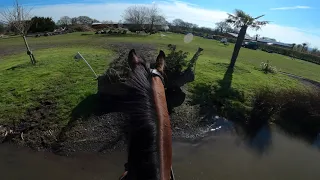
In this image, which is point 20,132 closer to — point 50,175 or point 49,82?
point 50,175

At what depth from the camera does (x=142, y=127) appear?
1256 millimetres

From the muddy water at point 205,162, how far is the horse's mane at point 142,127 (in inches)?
174

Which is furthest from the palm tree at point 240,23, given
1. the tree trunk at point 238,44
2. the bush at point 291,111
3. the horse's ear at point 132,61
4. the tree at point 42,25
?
the tree at point 42,25

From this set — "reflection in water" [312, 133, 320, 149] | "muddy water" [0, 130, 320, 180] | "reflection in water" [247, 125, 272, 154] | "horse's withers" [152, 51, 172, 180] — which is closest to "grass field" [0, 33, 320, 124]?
"muddy water" [0, 130, 320, 180]

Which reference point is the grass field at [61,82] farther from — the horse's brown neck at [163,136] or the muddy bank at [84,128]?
the horse's brown neck at [163,136]

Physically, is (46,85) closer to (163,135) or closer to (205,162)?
(205,162)

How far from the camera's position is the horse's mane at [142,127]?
1.15m

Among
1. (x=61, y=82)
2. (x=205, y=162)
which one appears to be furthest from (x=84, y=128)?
(x=61, y=82)

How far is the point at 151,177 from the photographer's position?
3.63 ft

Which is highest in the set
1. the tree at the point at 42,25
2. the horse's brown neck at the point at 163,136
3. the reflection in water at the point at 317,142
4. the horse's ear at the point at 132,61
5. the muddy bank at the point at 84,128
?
the tree at the point at 42,25

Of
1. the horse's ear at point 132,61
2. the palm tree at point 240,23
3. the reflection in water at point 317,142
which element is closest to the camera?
the horse's ear at point 132,61

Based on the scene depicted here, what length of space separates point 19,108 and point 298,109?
1117 centimetres

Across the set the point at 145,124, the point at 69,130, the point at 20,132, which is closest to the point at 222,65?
the point at 69,130

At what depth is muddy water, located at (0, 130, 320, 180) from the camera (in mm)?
5387
